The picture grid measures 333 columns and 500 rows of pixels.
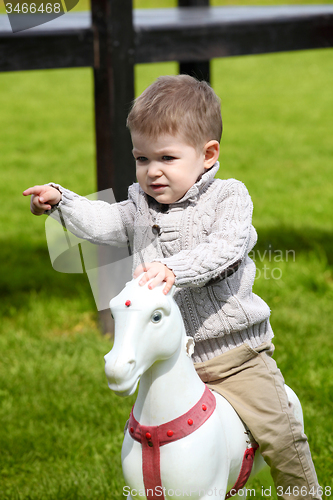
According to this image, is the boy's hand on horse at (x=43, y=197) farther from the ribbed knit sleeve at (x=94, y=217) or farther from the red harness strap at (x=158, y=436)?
the red harness strap at (x=158, y=436)

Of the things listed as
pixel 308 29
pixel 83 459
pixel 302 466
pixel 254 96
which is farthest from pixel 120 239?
pixel 254 96

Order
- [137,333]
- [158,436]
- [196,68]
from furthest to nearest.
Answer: [196,68], [158,436], [137,333]

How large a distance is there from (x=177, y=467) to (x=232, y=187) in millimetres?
844

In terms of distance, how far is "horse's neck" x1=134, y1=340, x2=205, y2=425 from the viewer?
70.0 inches

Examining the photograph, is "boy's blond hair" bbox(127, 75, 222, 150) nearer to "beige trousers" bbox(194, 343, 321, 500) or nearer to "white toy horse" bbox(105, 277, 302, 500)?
"white toy horse" bbox(105, 277, 302, 500)

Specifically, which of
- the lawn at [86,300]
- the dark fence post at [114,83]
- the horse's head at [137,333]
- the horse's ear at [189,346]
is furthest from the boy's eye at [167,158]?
the dark fence post at [114,83]

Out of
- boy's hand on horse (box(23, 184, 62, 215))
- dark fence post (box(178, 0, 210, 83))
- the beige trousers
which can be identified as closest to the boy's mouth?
boy's hand on horse (box(23, 184, 62, 215))

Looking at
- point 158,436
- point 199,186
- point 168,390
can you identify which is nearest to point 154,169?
point 199,186

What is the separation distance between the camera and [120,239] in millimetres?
2064

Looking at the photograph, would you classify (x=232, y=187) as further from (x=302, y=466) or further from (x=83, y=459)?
(x=83, y=459)

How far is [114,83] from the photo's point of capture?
379 centimetres

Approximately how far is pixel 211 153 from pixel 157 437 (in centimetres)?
85

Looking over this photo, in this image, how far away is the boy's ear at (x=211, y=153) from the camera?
1.91 metres

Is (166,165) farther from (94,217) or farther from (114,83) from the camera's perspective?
(114,83)
